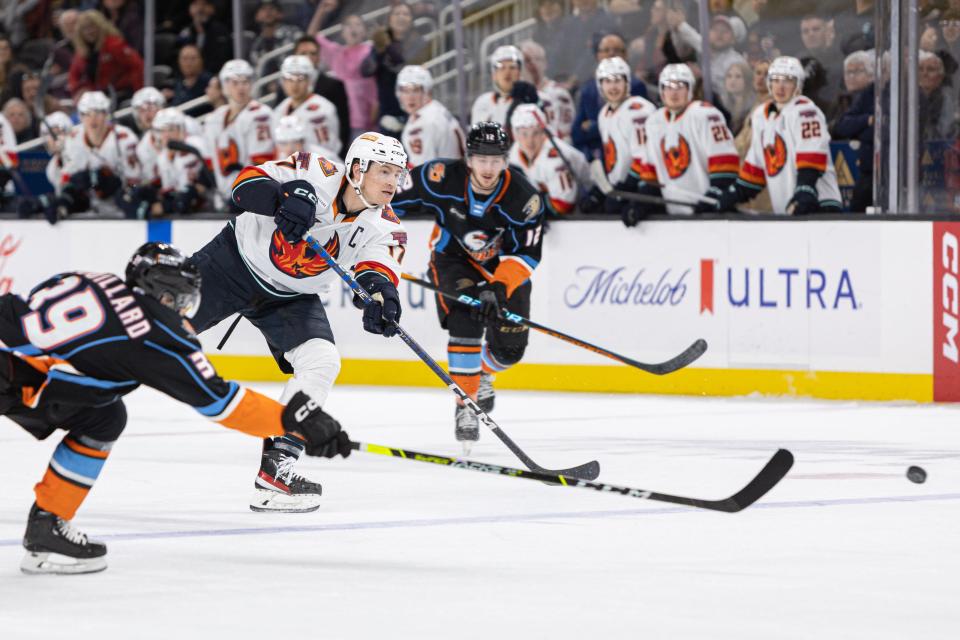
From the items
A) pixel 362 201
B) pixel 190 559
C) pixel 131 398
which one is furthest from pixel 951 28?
pixel 190 559

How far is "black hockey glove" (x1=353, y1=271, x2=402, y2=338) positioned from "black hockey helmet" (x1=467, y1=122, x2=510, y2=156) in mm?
1118

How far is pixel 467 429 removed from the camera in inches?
238

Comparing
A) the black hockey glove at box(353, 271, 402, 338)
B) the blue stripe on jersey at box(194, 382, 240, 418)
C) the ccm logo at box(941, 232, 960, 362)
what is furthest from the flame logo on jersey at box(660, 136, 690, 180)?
the blue stripe on jersey at box(194, 382, 240, 418)

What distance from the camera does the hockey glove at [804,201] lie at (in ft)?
26.0

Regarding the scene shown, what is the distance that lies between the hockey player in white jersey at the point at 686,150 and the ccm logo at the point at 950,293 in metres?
1.17

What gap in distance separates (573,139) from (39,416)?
17.5 ft

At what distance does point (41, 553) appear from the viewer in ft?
12.4

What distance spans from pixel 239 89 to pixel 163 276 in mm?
6145

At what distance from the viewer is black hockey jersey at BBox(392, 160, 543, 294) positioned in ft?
20.5

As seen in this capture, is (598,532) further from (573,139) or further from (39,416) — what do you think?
(573,139)

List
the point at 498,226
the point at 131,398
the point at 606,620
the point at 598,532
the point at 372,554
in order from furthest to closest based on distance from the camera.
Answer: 1. the point at 131,398
2. the point at 498,226
3. the point at 598,532
4. the point at 372,554
5. the point at 606,620

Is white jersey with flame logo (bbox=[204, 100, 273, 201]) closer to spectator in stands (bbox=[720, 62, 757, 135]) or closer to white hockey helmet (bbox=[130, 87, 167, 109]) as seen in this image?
white hockey helmet (bbox=[130, 87, 167, 109])

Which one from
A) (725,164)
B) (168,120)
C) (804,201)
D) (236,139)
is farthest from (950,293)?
(168,120)

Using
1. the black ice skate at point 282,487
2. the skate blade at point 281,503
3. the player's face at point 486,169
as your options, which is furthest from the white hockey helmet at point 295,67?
the skate blade at point 281,503
